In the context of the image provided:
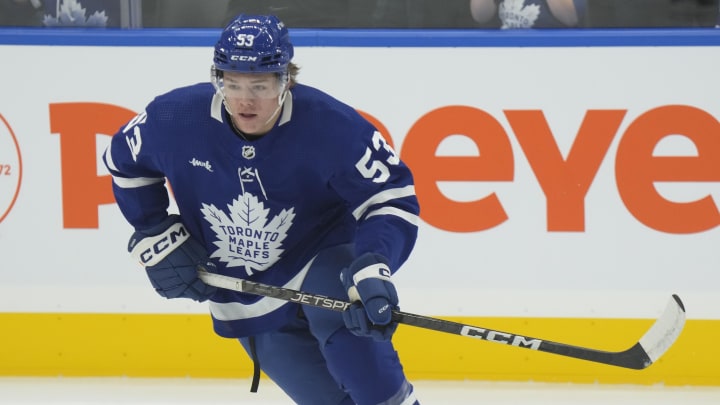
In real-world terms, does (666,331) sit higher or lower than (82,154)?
higher

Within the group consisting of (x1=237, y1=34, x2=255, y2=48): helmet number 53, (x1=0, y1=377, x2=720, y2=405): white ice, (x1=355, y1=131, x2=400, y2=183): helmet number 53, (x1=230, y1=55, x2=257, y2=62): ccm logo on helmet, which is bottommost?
(x1=0, y1=377, x2=720, y2=405): white ice

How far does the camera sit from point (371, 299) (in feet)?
7.35

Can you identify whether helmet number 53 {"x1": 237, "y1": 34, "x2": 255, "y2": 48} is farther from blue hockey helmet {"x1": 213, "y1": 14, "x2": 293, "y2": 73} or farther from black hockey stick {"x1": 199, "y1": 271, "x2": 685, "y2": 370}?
black hockey stick {"x1": 199, "y1": 271, "x2": 685, "y2": 370}

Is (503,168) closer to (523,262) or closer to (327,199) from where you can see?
(523,262)

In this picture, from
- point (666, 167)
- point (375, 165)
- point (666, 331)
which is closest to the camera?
point (375, 165)

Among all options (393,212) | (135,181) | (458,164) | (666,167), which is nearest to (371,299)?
(393,212)

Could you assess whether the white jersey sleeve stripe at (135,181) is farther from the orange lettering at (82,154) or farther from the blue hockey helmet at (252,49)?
the orange lettering at (82,154)

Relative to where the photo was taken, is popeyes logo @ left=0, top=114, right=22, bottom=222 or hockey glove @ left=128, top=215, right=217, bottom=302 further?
popeyes logo @ left=0, top=114, right=22, bottom=222

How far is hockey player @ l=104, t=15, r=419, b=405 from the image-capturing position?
2293mm

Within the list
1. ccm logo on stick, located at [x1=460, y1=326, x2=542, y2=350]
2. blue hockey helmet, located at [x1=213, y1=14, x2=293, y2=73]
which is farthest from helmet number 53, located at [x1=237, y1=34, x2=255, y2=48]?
ccm logo on stick, located at [x1=460, y1=326, x2=542, y2=350]

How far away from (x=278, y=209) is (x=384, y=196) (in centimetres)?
23

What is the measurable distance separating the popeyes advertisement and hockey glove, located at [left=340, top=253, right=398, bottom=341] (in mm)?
1461

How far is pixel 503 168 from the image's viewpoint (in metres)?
3.71

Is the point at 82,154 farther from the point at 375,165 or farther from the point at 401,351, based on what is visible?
the point at 375,165
